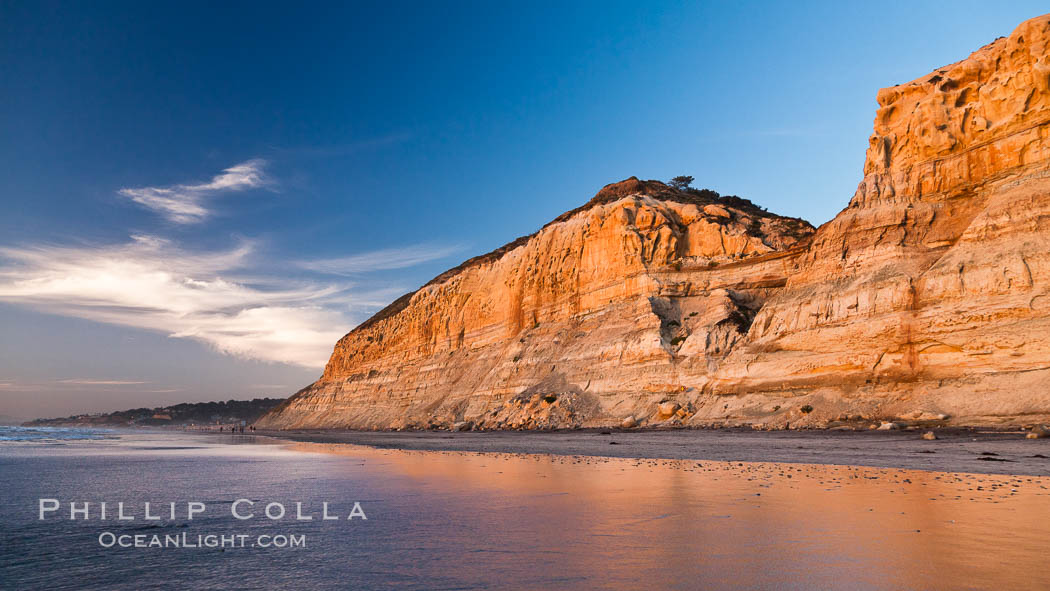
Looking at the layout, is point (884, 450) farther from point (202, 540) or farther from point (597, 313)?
point (597, 313)

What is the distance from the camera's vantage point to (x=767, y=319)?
107ft

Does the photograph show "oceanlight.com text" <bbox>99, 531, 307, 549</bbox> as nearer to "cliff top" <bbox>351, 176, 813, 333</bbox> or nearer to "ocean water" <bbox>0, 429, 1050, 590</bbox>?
"ocean water" <bbox>0, 429, 1050, 590</bbox>

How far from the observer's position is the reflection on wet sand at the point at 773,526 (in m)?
3.87

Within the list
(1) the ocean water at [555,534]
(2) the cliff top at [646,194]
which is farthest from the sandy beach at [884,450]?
(2) the cliff top at [646,194]

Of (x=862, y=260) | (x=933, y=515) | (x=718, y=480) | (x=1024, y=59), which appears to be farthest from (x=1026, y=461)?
(x=1024, y=59)

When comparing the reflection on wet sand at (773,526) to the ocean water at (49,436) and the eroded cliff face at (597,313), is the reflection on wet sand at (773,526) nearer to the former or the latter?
the eroded cliff face at (597,313)

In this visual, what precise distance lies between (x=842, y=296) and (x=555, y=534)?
28439mm

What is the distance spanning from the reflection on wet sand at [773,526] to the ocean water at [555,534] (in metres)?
0.02

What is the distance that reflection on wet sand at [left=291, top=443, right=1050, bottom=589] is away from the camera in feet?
12.7

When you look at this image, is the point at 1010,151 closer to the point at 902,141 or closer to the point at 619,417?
the point at 902,141

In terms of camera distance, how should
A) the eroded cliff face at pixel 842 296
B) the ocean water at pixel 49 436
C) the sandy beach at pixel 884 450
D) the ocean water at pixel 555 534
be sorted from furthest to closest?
the ocean water at pixel 49 436, the eroded cliff face at pixel 842 296, the sandy beach at pixel 884 450, the ocean water at pixel 555 534

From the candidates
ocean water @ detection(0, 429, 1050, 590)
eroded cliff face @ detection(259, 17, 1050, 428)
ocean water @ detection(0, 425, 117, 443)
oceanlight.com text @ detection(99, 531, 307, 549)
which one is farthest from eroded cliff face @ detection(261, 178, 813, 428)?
oceanlight.com text @ detection(99, 531, 307, 549)

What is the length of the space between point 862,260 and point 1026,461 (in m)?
20.1

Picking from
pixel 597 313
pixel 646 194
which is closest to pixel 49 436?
pixel 597 313
